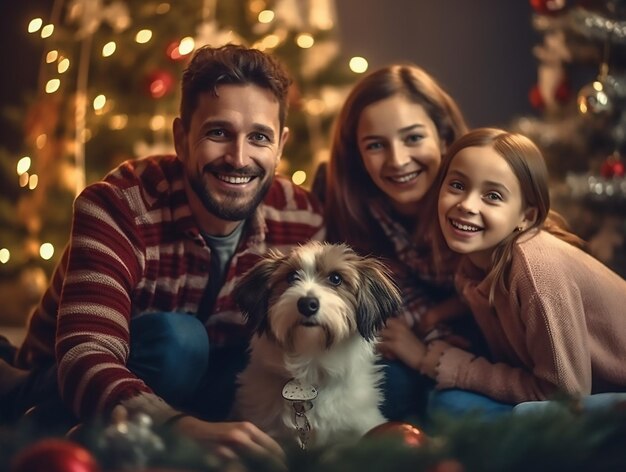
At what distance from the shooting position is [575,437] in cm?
141

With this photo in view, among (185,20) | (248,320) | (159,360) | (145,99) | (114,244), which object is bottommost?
(159,360)

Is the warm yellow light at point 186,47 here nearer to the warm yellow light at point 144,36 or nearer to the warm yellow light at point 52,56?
the warm yellow light at point 144,36

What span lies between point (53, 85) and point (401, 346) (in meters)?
2.32

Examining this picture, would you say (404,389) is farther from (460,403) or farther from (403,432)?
(403,432)

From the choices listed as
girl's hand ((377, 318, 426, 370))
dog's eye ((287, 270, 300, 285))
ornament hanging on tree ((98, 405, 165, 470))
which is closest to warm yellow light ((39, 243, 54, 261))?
girl's hand ((377, 318, 426, 370))

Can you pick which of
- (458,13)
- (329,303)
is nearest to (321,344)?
(329,303)

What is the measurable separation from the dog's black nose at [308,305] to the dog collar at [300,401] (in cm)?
22

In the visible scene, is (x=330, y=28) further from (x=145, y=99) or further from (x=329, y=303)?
(x=329, y=303)

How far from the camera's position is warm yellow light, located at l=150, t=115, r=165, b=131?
389 centimetres

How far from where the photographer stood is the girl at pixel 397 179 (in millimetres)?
2439

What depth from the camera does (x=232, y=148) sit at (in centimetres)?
219

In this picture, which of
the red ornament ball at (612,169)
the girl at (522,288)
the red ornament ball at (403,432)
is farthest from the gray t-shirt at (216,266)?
the red ornament ball at (612,169)

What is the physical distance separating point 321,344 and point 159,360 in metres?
0.47

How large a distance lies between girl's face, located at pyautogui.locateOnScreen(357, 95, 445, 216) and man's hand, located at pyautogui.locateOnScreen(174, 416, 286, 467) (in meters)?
1.01
